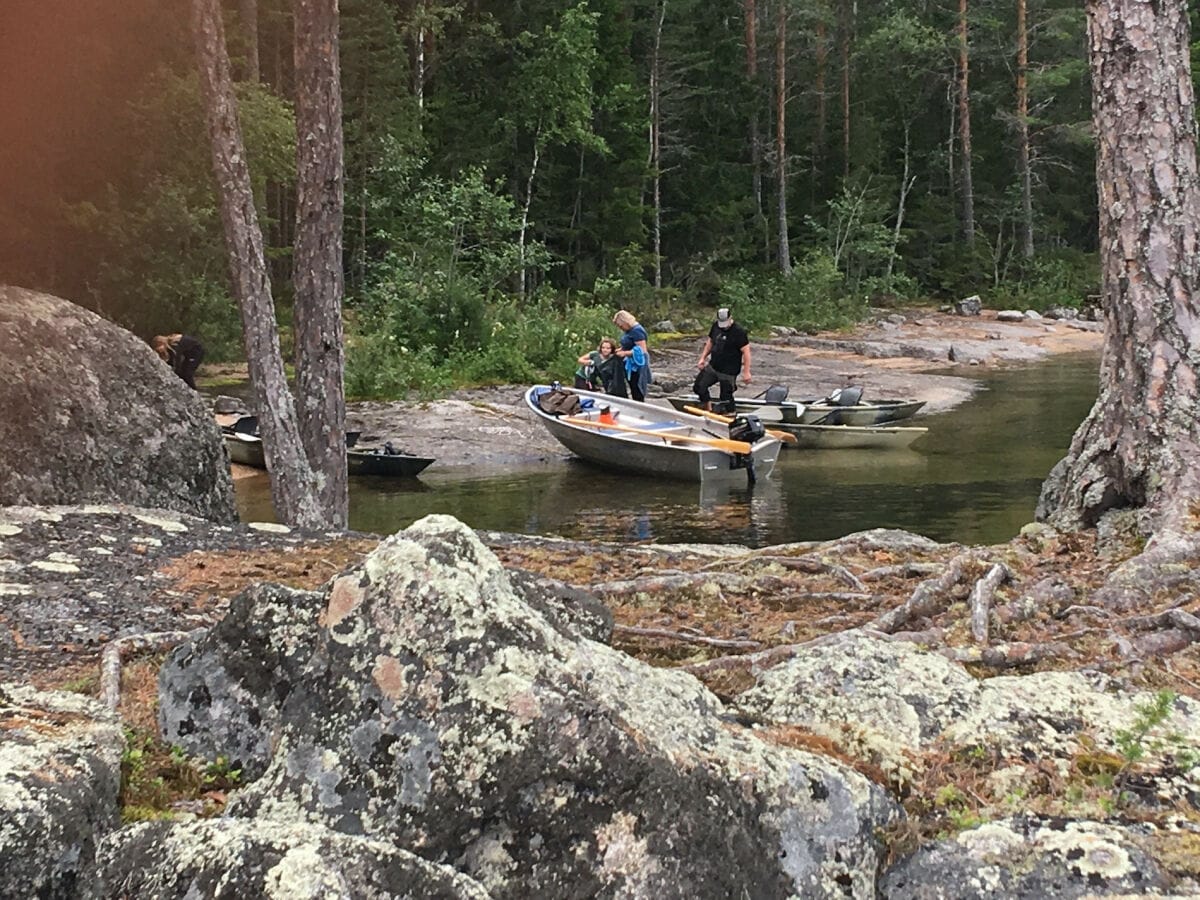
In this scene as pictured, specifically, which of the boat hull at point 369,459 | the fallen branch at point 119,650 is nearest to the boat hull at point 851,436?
the boat hull at point 369,459

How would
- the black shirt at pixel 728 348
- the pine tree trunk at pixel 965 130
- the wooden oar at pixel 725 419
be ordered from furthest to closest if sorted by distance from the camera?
the pine tree trunk at pixel 965 130, the black shirt at pixel 728 348, the wooden oar at pixel 725 419

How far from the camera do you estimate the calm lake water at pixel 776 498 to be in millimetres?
12047

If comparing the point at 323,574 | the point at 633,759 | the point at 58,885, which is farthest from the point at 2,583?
the point at 633,759

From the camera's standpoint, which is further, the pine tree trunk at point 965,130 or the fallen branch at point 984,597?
the pine tree trunk at point 965,130

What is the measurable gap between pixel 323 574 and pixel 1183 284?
4.89 m

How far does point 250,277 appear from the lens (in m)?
8.50

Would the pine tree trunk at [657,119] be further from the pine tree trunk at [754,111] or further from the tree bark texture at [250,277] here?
Answer: the tree bark texture at [250,277]

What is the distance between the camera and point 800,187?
48.5 meters

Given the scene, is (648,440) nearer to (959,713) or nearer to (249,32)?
(959,713)

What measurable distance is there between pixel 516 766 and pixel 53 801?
99 centimetres

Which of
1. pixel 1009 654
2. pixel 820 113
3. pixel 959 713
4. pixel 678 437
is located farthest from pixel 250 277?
pixel 820 113

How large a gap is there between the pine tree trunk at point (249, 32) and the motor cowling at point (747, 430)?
14.1 metres

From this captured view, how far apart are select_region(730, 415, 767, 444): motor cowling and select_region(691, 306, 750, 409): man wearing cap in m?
Result: 2.39

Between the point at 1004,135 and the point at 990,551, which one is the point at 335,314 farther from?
the point at 1004,135
